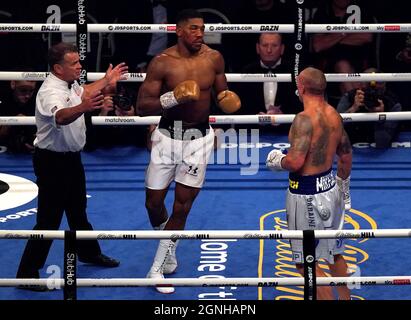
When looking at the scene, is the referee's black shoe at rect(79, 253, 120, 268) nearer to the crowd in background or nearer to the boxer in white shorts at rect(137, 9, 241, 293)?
the boxer in white shorts at rect(137, 9, 241, 293)

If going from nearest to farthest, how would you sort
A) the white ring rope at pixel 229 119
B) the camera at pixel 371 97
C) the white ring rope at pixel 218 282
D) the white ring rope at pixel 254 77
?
the white ring rope at pixel 218 282
the white ring rope at pixel 254 77
the white ring rope at pixel 229 119
the camera at pixel 371 97

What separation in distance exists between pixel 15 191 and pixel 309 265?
3.75 meters

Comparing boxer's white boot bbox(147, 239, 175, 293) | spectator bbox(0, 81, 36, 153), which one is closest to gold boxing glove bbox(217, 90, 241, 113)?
boxer's white boot bbox(147, 239, 175, 293)

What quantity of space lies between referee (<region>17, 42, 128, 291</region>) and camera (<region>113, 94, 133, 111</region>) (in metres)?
2.31

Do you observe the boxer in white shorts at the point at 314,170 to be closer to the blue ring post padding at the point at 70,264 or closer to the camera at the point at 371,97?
the blue ring post padding at the point at 70,264

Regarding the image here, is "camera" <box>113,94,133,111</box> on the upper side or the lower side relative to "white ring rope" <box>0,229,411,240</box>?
upper

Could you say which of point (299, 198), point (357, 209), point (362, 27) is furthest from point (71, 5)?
point (299, 198)

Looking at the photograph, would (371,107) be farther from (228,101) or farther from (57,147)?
(57,147)

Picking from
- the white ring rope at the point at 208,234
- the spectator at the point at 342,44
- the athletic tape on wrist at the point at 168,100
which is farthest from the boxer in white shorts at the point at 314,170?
the spectator at the point at 342,44

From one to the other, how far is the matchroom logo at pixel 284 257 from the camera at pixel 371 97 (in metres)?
1.45

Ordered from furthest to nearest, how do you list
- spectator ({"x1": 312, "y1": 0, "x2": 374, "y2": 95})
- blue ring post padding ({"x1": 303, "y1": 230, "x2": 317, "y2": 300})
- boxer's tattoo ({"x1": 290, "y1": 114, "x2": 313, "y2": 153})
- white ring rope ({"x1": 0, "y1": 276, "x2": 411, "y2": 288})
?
spectator ({"x1": 312, "y1": 0, "x2": 374, "y2": 95}), boxer's tattoo ({"x1": 290, "y1": 114, "x2": 313, "y2": 153}), white ring rope ({"x1": 0, "y1": 276, "x2": 411, "y2": 288}), blue ring post padding ({"x1": 303, "y1": 230, "x2": 317, "y2": 300})

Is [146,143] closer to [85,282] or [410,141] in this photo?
[410,141]

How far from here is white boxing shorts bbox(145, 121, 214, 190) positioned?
740 cm

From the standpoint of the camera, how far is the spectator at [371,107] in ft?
31.4
